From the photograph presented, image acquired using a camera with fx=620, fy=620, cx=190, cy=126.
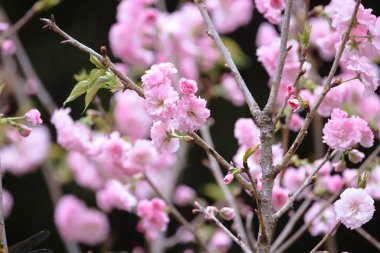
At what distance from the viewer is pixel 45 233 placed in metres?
1.13

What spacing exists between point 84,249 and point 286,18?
3.20m

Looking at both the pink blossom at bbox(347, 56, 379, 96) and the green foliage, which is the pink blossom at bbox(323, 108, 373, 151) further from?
the green foliage

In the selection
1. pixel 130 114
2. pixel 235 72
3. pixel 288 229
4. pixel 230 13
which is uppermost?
pixel 235 72

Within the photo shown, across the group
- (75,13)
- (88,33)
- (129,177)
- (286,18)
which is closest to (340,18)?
(286,18)

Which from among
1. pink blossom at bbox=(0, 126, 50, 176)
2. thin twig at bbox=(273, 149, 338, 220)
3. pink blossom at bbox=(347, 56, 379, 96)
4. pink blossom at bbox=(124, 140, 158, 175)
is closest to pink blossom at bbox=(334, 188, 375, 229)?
thin twig at bbox=(273, 149, 338, 220)

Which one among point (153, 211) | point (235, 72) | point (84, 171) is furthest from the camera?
point (84, 171)

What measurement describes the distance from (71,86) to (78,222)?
1430mm

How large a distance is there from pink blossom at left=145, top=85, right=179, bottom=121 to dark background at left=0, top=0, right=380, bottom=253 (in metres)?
2.93

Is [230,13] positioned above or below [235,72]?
below

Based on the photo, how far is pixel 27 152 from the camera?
346cm

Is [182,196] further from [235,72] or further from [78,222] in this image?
[235,72]

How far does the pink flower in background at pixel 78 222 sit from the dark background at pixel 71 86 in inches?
28.7

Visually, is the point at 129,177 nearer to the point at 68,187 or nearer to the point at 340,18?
the point at 340,18

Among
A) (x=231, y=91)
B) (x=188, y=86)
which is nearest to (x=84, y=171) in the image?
(x=231, y=91)
